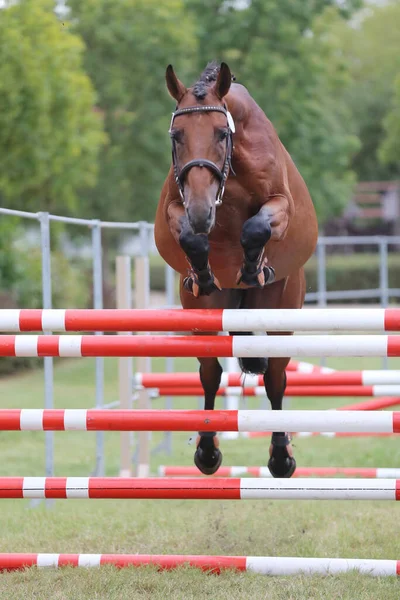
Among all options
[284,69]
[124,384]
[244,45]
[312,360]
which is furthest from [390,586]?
[244,45]

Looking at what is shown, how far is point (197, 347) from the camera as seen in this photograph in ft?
12.6

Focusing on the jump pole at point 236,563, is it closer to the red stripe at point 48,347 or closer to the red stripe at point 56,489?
the red stripe at point 56,489

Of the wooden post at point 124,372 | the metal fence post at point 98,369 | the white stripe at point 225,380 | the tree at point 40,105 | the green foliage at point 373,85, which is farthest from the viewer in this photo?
the green foliage at point 373,85

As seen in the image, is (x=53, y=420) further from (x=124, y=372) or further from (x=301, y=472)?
(x=124, y=372)

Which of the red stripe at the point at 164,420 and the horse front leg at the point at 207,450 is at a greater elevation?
the red stripe at the point at 164,420

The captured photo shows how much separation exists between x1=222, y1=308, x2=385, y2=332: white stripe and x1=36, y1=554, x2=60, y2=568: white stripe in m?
1.34

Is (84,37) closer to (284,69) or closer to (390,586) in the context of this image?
(284,69)

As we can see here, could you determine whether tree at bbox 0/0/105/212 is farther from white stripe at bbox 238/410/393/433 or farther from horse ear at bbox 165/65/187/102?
white stripe at bbox 238/410/393/433

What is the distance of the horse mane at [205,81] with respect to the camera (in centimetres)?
393

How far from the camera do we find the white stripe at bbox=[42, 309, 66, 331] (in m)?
3.85

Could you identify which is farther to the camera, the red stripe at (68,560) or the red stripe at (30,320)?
the red stripe at (68,560)

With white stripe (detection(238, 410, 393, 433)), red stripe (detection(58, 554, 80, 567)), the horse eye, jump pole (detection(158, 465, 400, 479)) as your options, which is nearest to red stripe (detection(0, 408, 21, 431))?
red stripe (detection(58, 554, 80, 567))

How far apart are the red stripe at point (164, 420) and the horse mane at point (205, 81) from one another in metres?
1.32

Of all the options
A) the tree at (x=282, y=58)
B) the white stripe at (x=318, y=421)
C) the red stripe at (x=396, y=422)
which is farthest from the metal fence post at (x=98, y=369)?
the tree at (x=282, y=58)
